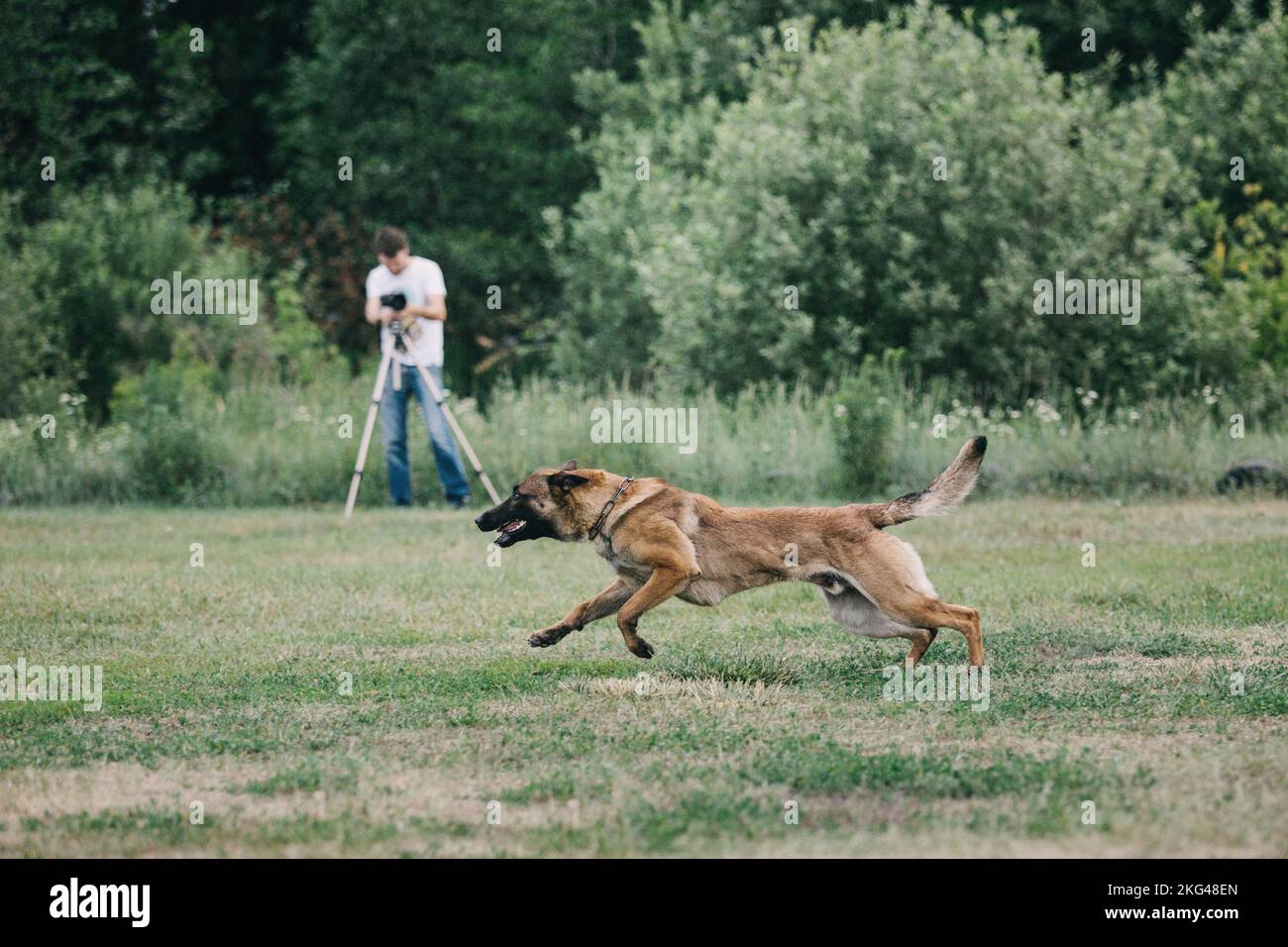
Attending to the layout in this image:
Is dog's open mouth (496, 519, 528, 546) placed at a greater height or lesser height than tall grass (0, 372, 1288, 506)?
lesser

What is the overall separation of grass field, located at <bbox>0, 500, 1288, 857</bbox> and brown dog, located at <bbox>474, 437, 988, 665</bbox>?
0.30 m

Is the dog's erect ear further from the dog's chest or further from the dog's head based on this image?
the dog's chest

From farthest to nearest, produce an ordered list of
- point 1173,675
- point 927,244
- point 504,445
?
point 927,244
point 504,445
point 1173,675

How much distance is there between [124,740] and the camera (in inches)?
260

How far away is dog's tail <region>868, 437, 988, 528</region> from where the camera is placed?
791 cm

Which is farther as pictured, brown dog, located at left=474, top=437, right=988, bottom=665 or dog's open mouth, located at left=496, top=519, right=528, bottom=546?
dog's open mouth, located at left=496, top=519, right=528, bottom=546

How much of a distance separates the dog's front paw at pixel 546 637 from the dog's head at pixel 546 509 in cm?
54

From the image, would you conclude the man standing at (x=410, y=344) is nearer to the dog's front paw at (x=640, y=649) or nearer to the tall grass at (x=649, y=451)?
the tall grass at (x=649, y=451)

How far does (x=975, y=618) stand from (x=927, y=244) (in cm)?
1475

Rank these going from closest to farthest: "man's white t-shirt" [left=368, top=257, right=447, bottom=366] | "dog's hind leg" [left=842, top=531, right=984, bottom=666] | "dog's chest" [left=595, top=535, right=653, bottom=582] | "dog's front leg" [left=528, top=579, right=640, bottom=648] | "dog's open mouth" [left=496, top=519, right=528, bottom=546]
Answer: "dog's hind leg" [left=842, top=531, right=984, bottom=666]
"dog's front leg" [left=528, top=579, right=640, bottom=648]
"dog's chest" [left=595, top=535, right=653, bottom=582]
"dog's open mouth" [left=496, top=519, right=528, bottom=546]
"man's white t-shirt" [left=368, top=257, right=447, bottom=366]

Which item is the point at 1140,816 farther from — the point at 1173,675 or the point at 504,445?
the point at 504,445

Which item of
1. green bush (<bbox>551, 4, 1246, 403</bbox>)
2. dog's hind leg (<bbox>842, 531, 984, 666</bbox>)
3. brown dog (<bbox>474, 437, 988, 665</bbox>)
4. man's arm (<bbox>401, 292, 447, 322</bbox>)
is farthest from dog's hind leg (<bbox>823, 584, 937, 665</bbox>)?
green bush (<bbox>551, 4, 1246, 403</bbox>)

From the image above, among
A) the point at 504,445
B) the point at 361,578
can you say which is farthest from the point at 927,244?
the point at 361,578
